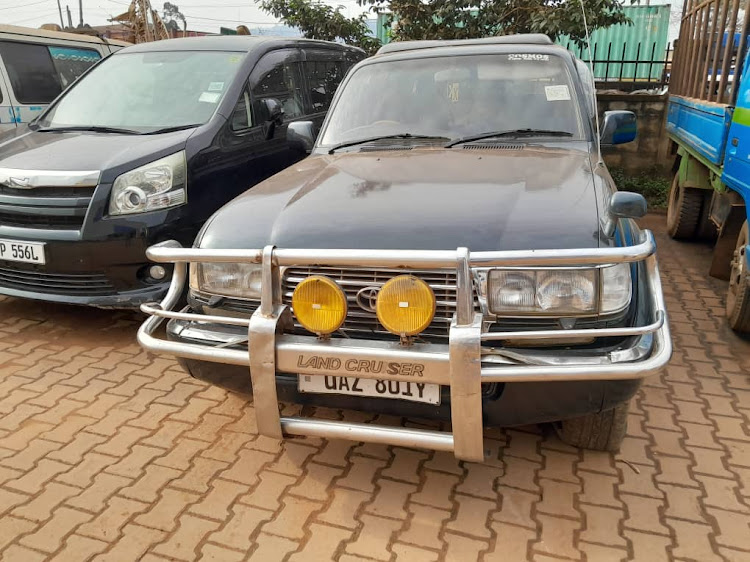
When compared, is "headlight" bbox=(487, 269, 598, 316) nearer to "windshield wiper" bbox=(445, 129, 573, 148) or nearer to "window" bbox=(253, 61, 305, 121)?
"windshield wiper" bbox=(445, 129, 573, 148)

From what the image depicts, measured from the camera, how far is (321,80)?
20.7 feet

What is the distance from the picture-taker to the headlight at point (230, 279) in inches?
102

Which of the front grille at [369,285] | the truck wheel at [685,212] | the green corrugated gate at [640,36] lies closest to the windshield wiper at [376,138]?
the front grille at [369,285]

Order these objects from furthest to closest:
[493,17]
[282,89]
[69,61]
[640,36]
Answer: [640,36], [493,17], [69,61], [282,89]

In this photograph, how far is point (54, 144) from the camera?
14.7ft

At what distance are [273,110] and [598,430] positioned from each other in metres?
3.52

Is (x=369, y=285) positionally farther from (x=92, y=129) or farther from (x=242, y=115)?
(x=92, y=129)

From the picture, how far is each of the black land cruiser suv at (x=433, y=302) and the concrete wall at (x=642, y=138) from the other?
22.7 ft

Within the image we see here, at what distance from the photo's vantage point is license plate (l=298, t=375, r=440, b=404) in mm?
2287

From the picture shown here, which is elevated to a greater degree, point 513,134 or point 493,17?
point 493,17

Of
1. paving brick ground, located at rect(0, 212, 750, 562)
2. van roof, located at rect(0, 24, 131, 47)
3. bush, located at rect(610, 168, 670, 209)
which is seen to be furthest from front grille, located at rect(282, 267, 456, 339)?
bush, located at rect(610, 168, 670, 209)

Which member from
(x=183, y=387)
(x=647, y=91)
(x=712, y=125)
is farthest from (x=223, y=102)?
(x=647, y=91)

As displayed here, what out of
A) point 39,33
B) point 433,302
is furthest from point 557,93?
point 39,33

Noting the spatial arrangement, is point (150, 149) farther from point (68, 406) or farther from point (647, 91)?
point (647, 91)
